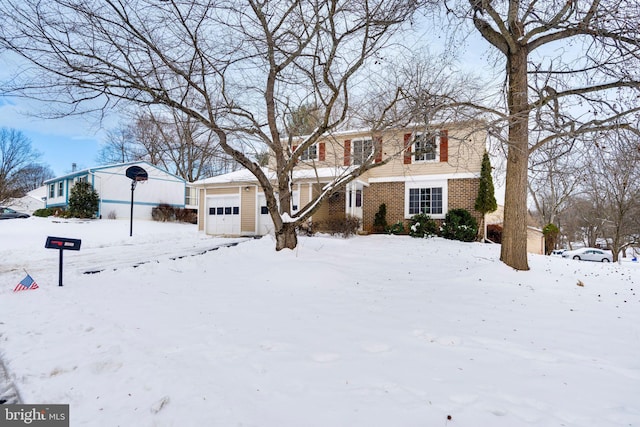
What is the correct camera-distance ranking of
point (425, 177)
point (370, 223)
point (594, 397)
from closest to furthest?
point (594, 397) → point (425, 177) → point (370, 223)

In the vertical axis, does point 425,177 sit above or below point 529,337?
above

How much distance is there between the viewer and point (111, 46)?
Result: 6809mm

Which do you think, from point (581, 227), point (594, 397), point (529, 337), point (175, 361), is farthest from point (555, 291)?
point (581, 227)

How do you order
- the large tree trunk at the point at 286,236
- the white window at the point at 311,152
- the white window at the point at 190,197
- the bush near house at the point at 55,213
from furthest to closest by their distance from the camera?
the white window at the point at 190,197, the bush near house at the point at 55,213, the white window at the point at 311,152, the large tree trunk at the point at 286,236


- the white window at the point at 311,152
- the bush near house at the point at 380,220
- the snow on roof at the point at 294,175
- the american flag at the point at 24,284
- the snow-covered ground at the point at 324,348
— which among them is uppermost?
the white window at the point at 311,152

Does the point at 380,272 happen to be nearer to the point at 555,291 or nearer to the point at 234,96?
the point at 555,291

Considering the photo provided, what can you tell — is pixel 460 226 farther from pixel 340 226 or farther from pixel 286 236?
pixel 286 236

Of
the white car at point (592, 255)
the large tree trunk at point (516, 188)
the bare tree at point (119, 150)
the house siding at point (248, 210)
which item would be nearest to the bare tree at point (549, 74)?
the large tree trunk at point (516, 188)

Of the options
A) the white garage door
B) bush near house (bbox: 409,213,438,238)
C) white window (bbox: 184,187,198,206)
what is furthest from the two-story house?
white window (bbox: 184,187,198,206)

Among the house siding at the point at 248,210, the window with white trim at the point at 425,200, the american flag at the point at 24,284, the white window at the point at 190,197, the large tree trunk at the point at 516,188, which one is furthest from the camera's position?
the white window at the point at 190,197

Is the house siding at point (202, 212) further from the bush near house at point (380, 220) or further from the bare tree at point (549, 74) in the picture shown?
the bare tree at point (549, 74)

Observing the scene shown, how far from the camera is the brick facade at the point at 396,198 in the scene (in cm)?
1372

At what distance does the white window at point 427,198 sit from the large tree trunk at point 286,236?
748 centimetres

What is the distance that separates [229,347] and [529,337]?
3175mm
